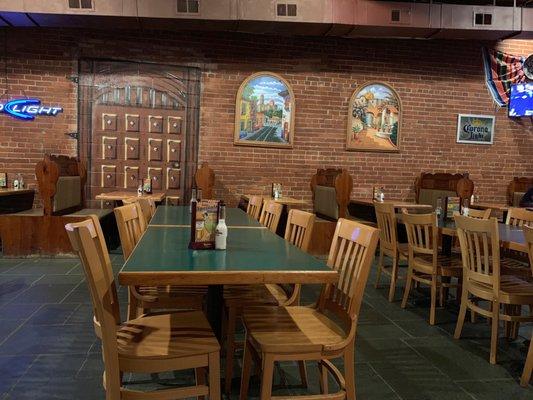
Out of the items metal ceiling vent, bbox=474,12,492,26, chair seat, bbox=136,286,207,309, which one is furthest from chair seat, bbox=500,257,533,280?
metal ceiling vent, bbox=474,12,492,26

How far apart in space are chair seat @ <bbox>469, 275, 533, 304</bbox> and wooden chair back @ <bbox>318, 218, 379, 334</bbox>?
4.71 feet

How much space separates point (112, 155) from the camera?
6648mm

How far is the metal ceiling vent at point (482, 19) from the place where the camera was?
609 centimetres

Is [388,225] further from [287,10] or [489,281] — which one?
[287,10]

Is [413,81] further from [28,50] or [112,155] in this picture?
[28,50]

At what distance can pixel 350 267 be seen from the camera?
2.00 meters

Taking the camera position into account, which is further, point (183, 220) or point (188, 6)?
point (188, 6)

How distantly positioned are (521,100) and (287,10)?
4282mm

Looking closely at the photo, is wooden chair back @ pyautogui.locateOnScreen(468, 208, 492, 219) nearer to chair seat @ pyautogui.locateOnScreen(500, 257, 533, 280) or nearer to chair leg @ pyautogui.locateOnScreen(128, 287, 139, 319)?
chair seat @ pyautogui.locateOnScreen(500, 257, 533, 280)

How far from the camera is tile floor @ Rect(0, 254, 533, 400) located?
97.2 inches

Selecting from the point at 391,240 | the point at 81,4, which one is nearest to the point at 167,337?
the point at 391,240

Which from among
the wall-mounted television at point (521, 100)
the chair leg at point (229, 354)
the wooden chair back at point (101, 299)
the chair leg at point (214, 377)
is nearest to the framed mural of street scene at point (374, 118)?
the wall-mounted television at point (521, 100)

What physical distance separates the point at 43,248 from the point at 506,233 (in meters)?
5.23

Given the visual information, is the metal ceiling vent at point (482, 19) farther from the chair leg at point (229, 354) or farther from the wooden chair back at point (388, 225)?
the chair leg at point (229, 354)
